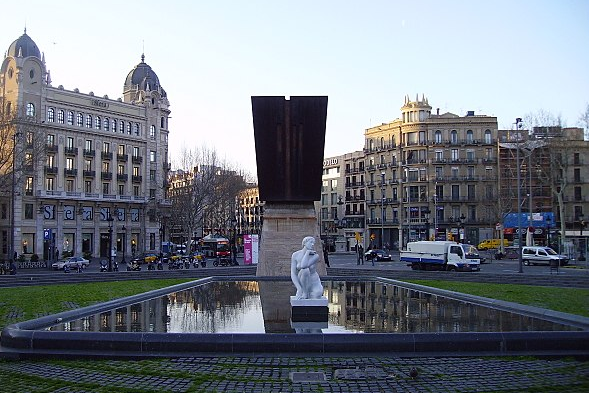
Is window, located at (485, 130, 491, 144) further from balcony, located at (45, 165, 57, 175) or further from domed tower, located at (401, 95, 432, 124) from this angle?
balcony, located at (45, 165, 57, 175)

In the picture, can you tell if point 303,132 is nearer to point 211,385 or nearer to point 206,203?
point 211,385

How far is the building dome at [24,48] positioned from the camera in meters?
70.0

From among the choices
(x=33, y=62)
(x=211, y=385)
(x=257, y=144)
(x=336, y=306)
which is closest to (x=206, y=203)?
(x=33, y=62)

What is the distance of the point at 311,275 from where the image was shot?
1460 cm

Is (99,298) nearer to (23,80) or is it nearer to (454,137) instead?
(23,80)

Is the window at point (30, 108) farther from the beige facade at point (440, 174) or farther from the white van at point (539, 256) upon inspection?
the white van at point (539, 256)

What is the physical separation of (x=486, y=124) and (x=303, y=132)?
61.0 meters

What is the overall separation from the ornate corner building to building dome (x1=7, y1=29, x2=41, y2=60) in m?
0.12

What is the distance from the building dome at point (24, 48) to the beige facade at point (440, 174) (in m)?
49.0

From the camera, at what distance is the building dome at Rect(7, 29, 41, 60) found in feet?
230

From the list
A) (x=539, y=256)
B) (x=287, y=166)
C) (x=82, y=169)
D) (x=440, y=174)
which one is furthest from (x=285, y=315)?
(x=440, y=174)

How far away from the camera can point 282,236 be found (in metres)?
29.6

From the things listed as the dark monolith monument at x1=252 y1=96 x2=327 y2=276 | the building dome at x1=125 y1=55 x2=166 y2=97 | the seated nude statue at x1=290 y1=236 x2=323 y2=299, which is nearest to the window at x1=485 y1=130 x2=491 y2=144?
the building dome at x1=125 y1=55 x2=166 y2=97

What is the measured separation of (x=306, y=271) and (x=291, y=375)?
16.7 ft
